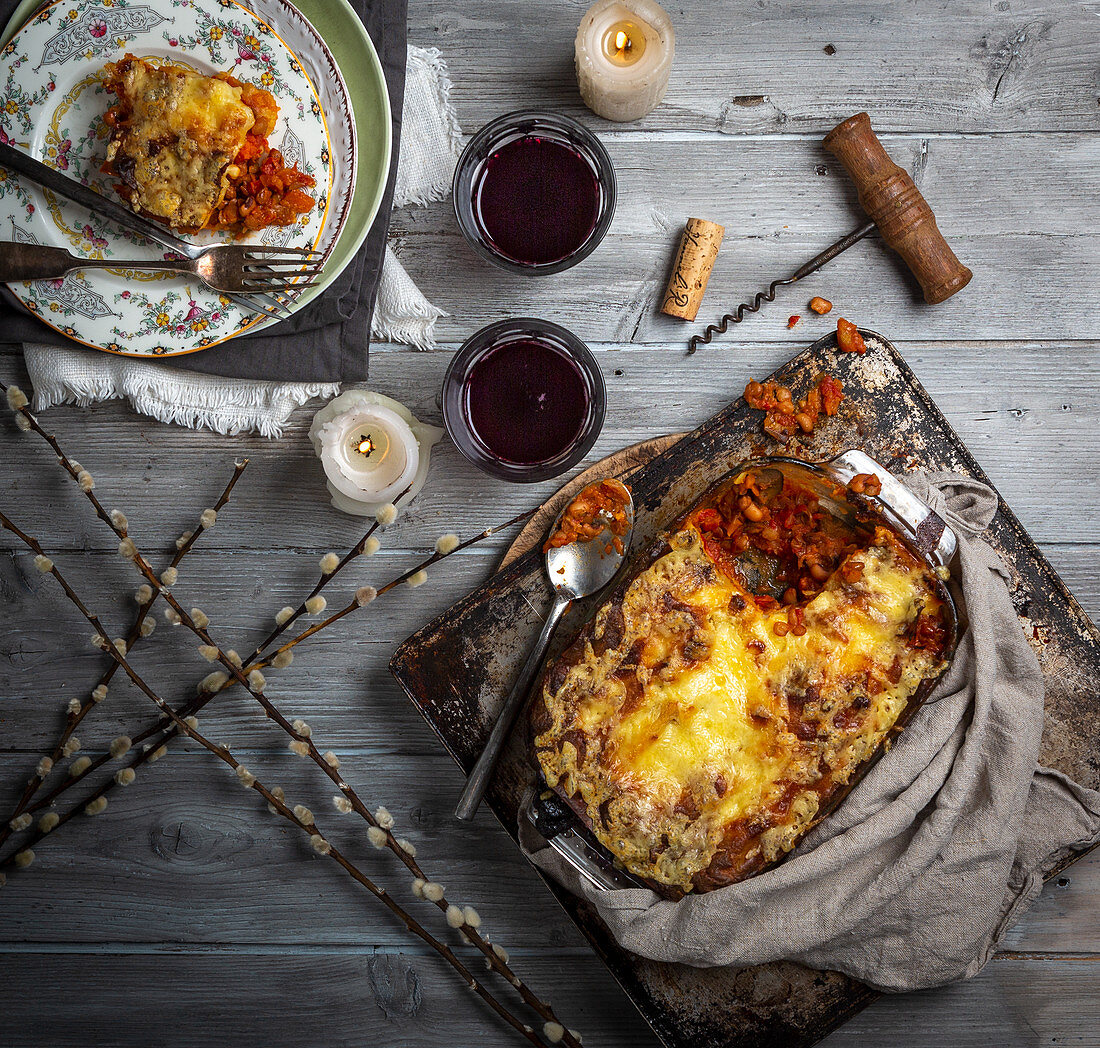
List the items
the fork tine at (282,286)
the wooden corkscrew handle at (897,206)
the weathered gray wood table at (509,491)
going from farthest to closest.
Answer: the weathered gray wood table at (509,491) → the wooden corkscrew handle at (897,206) → the fork tine at (282,286)

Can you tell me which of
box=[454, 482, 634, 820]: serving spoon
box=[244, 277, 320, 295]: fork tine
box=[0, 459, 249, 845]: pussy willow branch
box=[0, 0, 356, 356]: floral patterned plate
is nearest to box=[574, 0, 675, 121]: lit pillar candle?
box=[0, 0, 356, 356]: floral patterned plate

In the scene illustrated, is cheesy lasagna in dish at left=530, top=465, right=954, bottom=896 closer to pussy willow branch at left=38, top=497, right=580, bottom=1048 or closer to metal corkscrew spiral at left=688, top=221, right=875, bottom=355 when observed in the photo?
pussy willow branch at left=38, top=497, right=580, bottom=1048

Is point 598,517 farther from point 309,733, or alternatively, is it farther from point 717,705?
point 309,733

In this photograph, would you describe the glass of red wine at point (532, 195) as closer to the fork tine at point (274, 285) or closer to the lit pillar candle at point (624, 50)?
the lit pillar candle at point (624, 50)

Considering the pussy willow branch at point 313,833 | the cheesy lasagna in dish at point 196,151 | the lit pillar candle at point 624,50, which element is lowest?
the pussy willow branch at point 313,833

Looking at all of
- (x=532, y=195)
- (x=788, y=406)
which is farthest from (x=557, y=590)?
(x=532, y=195)

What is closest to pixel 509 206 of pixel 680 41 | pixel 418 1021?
pixel 680 41

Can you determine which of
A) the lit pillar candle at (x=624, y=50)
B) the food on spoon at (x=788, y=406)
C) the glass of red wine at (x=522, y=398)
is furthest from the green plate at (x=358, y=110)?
the food on spoon at (x=788, y=406)
